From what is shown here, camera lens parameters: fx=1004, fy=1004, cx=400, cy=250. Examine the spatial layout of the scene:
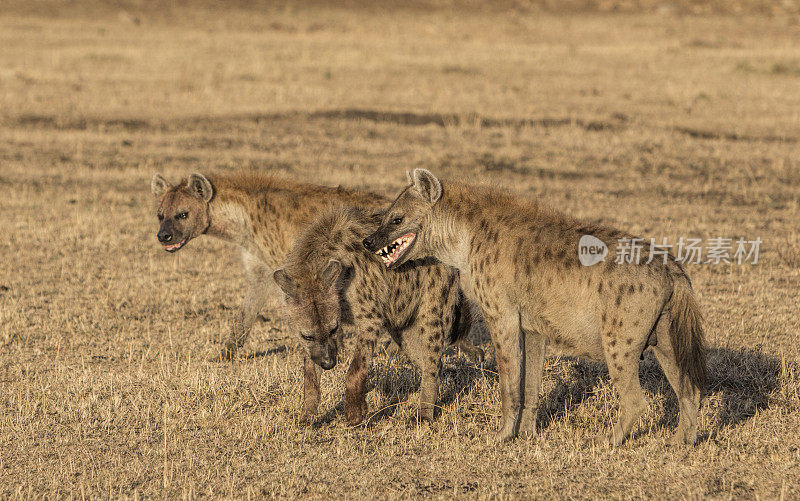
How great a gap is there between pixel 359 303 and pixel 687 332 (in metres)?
1.84

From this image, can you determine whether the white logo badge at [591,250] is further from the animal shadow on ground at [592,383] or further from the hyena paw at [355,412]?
the hyena paw at [355,412]

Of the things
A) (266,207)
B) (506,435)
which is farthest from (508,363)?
(266,207)

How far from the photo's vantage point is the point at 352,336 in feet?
26.3

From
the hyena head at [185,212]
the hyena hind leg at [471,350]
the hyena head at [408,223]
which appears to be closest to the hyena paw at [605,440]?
the hyena hind leg at [471,350]

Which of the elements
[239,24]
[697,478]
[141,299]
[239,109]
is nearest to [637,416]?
[697,478]

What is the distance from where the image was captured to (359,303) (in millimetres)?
→ 5832

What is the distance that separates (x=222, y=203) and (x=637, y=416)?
→ 340 cm

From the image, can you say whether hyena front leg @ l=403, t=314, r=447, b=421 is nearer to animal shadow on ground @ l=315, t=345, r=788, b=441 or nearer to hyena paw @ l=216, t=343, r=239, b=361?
animal shadow on ground @ l=315, t=345, r=788, b=441

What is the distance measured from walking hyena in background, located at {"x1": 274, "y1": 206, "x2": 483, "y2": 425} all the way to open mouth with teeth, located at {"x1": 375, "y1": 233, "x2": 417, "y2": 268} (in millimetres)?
85

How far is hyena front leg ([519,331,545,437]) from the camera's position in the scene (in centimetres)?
582

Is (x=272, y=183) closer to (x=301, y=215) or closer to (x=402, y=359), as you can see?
(x=301, y=215)

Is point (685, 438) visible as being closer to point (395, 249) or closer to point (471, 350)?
point (471, 350)

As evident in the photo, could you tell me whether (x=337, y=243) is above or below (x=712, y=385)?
above

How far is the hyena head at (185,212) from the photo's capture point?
730 centimetres
